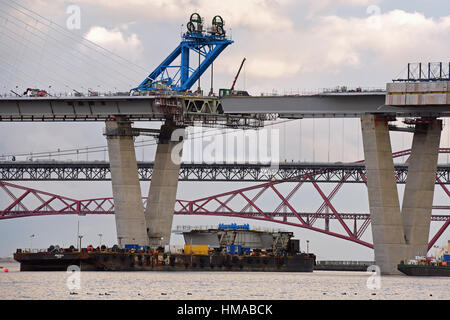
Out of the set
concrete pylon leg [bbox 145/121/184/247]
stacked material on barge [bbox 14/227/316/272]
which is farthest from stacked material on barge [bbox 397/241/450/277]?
concrete pylon leg [bbox 145/121/184/247]

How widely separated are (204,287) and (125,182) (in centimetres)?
4678

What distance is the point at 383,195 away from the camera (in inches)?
6043

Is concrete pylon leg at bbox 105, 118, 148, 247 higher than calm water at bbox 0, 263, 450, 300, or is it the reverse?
concrete pylon leg at bbox 105, 118, 148, 247

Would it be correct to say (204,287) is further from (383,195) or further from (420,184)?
(420,184)

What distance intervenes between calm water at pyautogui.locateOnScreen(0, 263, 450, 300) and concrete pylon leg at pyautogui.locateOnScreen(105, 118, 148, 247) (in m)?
15.3

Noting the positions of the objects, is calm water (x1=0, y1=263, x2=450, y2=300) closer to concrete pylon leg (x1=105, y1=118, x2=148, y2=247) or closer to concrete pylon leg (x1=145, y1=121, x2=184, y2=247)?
concrete pylon leg (x1=105, y1=118, x2=148, y2=247)

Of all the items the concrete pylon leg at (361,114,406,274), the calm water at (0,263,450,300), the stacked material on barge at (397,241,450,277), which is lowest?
the calm water at (0,263,450,300)

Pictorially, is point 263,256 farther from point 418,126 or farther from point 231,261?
point 418,126

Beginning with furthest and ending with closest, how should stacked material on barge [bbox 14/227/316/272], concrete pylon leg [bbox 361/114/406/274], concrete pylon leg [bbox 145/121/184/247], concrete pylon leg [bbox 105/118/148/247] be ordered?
concrete pylon leg [bbox 145/121/184/247] → concrete pylon leg [bbox 105/118/148/247] → stacked material on barge [bbox 14/227/316/272] → concrete pylon leg [bbox 361/114/406/274]

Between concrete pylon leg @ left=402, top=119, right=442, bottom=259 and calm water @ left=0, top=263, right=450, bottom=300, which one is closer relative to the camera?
calm water @ left=0, top=263, right=450, bottom=300

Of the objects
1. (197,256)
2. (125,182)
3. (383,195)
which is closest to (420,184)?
(383,195)

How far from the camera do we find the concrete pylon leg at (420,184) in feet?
509

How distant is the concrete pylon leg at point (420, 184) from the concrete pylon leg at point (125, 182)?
3603 cm

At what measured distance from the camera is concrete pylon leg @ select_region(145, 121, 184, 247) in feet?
564
